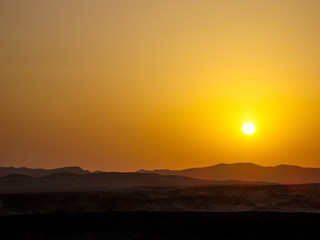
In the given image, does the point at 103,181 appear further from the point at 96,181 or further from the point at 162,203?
the point at 162,203

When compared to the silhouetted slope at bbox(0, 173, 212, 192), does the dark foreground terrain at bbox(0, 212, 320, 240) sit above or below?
below

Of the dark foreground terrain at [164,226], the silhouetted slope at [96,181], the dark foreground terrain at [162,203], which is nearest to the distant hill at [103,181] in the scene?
the silhouetted slope at [96,181]

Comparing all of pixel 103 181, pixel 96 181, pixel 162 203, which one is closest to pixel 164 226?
pixel 162 203

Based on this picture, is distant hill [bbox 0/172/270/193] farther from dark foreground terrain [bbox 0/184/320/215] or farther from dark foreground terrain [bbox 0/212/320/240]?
dark foreground terrain [bbox 0/212/320/240]

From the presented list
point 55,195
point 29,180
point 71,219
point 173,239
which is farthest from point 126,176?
point 173,239

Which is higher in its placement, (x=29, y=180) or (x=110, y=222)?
(x=29, y=180)

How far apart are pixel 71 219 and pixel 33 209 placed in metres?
20.6

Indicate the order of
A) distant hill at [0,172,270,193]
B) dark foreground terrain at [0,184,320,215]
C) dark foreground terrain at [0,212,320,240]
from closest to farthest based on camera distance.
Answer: dark foreground terrain at [0,212,320,240]
dark foreground terrain at [0,184,320,215]
distant hill at [0,172,270,193]

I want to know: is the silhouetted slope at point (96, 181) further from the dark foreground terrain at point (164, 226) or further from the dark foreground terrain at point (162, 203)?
the dark foreground terrain at point (164, 226)

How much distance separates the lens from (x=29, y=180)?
137 metres

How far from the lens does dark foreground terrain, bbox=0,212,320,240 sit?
33281 mm

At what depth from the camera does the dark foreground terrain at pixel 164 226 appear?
33.3 meters

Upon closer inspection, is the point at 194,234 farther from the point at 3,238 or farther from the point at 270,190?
the point at 270,190

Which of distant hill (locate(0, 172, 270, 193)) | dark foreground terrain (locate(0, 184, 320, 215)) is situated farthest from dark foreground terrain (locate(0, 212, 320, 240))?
distant hill (locate(0, 172, 270, 193))
